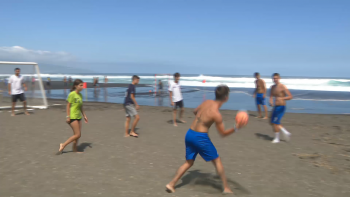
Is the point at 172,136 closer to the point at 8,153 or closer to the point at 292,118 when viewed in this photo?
the point at 8,153

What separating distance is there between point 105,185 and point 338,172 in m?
4.21

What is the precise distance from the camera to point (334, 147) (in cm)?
691

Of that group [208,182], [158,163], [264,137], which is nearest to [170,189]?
[208,182]

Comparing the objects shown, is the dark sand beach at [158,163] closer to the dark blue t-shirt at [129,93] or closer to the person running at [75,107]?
the person running at [75,107]

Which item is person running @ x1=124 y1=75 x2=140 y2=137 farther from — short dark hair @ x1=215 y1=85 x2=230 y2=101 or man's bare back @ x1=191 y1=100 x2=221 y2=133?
short dark hair @ x1=215 y1=85 x2=230 y2=101

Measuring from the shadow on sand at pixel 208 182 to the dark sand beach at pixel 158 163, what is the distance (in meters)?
0.02

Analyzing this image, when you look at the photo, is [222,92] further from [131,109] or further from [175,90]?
[175,90]

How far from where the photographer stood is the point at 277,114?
23.3ft

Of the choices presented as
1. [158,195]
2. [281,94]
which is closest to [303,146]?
[281,94]

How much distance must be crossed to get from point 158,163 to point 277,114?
138 inches

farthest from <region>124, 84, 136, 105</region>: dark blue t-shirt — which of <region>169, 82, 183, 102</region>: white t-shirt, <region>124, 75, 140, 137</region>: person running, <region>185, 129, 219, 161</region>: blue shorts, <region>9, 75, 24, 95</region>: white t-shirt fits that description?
<region>9, 75, 24, 95</region>: white t-shirt

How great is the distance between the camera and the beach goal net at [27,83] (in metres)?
12.6

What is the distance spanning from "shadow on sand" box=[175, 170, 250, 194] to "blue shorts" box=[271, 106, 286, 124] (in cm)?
314

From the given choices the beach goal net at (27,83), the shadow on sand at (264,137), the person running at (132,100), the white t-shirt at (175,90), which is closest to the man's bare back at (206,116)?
the person running at (132,100)
